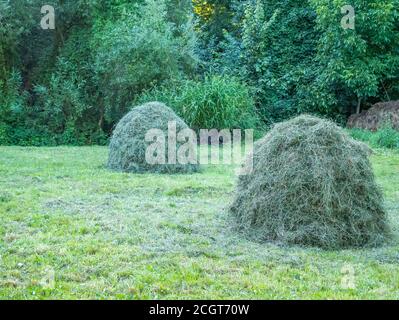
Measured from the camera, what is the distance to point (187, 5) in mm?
20266

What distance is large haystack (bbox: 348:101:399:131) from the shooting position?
16484 millimetres

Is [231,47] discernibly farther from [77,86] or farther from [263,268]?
[263,268]

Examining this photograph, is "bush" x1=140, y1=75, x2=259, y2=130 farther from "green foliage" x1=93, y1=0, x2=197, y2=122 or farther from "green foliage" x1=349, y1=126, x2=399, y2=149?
"green foliage" x1=349, y1=126, x2=399, y2=149

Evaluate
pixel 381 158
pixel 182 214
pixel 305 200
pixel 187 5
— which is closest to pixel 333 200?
pixel 305 200

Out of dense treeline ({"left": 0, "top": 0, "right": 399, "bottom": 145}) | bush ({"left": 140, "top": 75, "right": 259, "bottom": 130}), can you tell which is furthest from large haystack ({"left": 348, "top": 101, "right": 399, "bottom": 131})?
bush ({"left": 140, "top": 75, "right": 259, "bottom": 130})

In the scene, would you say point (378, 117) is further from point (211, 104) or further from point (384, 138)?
point (211, 104)

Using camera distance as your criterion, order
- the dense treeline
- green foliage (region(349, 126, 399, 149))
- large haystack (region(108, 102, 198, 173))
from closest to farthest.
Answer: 1. large haystack (region(108, 102, 198, 173))
2. green foliage (region(349, 126, 399, 149))
3. the dense treeline

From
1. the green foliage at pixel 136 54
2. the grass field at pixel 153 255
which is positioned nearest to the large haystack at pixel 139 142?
the grass field at pixel 153 255

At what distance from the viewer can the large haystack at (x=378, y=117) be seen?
649 inches

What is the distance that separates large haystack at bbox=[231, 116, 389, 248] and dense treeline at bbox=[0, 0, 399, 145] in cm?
925

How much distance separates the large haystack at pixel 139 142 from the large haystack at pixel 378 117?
24.3 feet

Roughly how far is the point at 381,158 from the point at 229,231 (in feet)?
24.3

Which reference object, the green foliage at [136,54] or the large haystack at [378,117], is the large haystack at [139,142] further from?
the large haystack at [378,117]

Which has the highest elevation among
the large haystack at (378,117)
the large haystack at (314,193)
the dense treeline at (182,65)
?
the dense treeline at (182,65)
